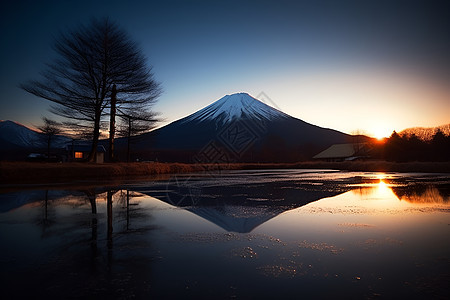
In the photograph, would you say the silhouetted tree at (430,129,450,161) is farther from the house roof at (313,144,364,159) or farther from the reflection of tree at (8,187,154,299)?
the reflection of tree at (8,187,154,299)

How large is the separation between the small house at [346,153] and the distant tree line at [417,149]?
58.6ft

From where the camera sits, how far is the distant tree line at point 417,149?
120ft

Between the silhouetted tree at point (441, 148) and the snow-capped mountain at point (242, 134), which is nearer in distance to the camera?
the silhouetted tree at point (441, 148)

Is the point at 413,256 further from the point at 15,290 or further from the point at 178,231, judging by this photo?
the point at 15,290

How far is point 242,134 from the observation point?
10488 cm

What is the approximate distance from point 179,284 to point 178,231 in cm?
211

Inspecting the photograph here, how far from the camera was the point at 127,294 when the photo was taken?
2.35 metres

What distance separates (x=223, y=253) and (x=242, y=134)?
4009 inches

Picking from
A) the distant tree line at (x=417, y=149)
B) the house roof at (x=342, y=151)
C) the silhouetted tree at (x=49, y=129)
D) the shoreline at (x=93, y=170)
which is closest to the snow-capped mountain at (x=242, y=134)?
the house roof at (x=342, y=151)

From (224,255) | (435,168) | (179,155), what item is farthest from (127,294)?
(179,155)

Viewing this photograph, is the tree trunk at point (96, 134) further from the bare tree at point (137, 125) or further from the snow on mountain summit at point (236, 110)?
the snow on mountain summit at point (236, 110)

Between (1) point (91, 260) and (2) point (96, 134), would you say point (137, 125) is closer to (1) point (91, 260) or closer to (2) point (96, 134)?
(2) point (96, 134)

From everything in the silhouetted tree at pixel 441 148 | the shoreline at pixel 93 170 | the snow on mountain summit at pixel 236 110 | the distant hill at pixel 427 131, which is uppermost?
the snow on mountain summit at pixel 236 110

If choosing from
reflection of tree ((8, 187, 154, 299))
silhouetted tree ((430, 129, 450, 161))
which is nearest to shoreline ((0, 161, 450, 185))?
silhouetted tree ((430, 129, 450, 161))
